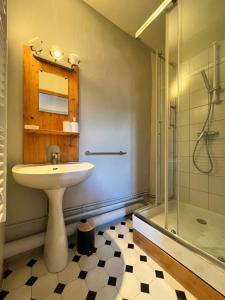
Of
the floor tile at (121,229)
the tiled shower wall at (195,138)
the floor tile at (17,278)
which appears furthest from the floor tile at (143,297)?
the tiled shower wall at (195,138)

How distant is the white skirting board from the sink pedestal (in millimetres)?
739

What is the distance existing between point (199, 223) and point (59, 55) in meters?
2.25

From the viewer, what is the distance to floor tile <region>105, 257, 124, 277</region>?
1.15 meters

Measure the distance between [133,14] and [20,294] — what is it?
9.34 ft

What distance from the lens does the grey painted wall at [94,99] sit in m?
1.32

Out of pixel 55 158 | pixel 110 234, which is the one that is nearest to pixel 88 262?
pixel 110 234

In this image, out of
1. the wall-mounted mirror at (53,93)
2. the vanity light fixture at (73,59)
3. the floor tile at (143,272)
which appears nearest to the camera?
the floor tile at (143,272)

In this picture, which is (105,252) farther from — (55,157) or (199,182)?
(199,182)

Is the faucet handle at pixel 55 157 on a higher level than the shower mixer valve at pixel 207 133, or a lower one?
lower

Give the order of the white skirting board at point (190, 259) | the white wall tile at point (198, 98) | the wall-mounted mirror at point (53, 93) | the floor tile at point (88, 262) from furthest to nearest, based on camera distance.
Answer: the white wall tile at point (198, 98), the wall-mounted mirror at point (53, 93), the floor tile at point (88, 262), the white skirting board at point (190, 259)

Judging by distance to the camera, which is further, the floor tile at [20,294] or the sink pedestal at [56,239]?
the sink pedestal at [56,239]

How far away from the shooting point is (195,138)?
5.99 feet

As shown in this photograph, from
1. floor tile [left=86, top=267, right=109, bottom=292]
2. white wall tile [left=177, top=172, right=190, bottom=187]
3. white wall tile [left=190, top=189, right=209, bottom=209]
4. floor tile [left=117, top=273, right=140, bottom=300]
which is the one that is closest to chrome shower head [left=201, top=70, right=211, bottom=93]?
white wall tile [left=177, top=172, right=190, bottom=187]

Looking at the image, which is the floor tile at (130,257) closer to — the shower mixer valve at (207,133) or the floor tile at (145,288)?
the floor tile at (145,288)
